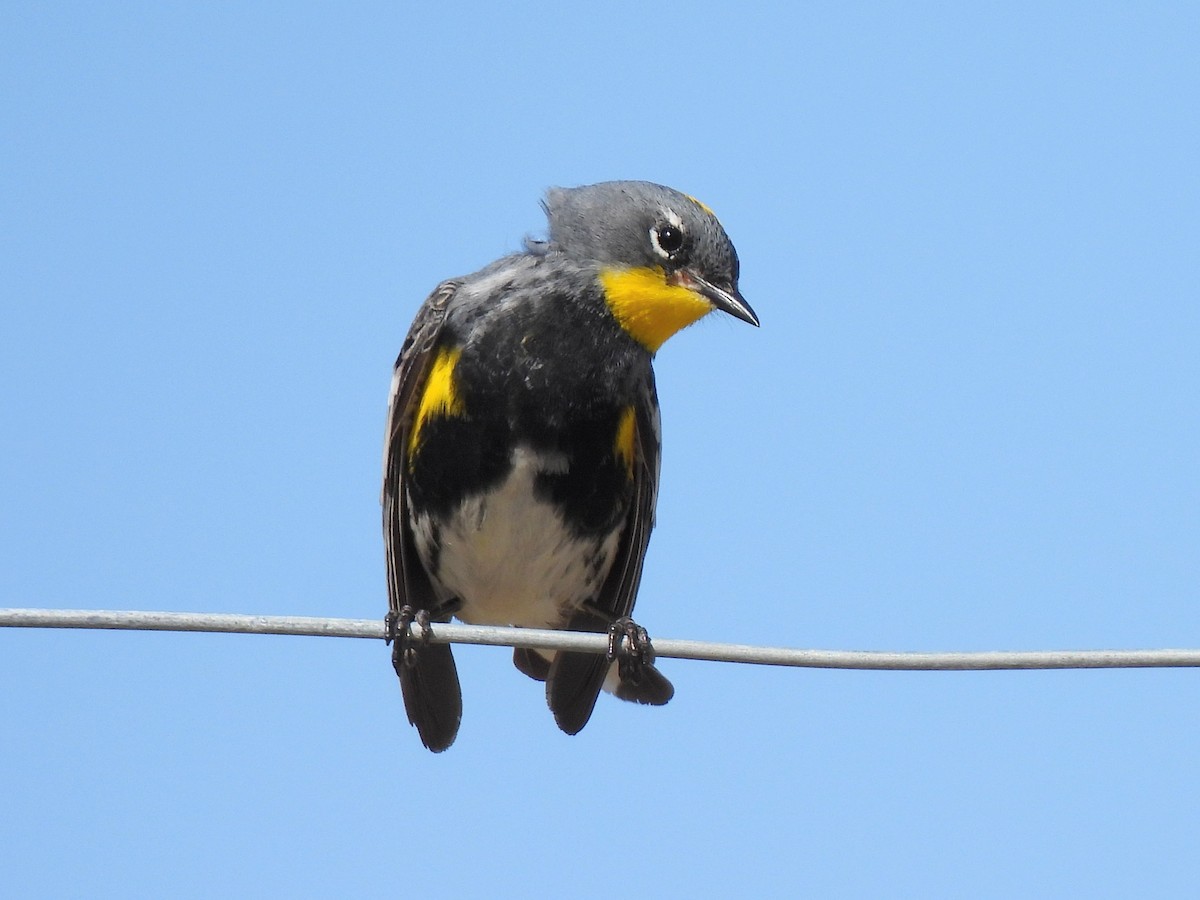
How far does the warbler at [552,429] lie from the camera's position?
712 cm

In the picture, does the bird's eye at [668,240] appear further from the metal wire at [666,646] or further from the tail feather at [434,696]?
the metal wire at [666,646]

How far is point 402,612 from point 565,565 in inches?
34.7

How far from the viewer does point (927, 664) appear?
179 inches

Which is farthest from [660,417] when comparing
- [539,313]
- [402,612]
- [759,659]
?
[759,659]

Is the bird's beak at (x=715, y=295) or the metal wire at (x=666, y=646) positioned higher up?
the bird's beak at (x=715, y=295)

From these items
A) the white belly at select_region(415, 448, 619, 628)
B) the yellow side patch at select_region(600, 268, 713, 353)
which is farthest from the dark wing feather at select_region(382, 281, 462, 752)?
the yellow side patch at select_region(600, 268, 713, 353)

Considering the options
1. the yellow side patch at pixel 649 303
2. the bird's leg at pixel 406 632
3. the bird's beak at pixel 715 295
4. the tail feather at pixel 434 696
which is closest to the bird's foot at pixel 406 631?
the bird's leg at pixel 406 632

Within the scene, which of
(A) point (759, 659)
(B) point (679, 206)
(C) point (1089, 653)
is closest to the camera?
(C) point (1089, 653)

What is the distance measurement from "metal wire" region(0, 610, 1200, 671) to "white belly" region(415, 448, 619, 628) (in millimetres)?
2070

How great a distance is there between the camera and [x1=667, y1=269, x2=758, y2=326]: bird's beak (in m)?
7.46

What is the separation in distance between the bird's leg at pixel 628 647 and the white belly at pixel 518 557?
0.46 meters

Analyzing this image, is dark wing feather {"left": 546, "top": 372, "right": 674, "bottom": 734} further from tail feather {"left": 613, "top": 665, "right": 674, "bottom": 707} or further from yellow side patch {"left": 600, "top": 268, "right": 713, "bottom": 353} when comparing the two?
yellow side patch {"left": 600, "top": 268, "right": 713, "bottom": 353}

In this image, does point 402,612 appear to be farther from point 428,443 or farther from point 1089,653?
point 1089,653

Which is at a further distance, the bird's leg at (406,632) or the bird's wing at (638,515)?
the bird's wing at (638,515)
